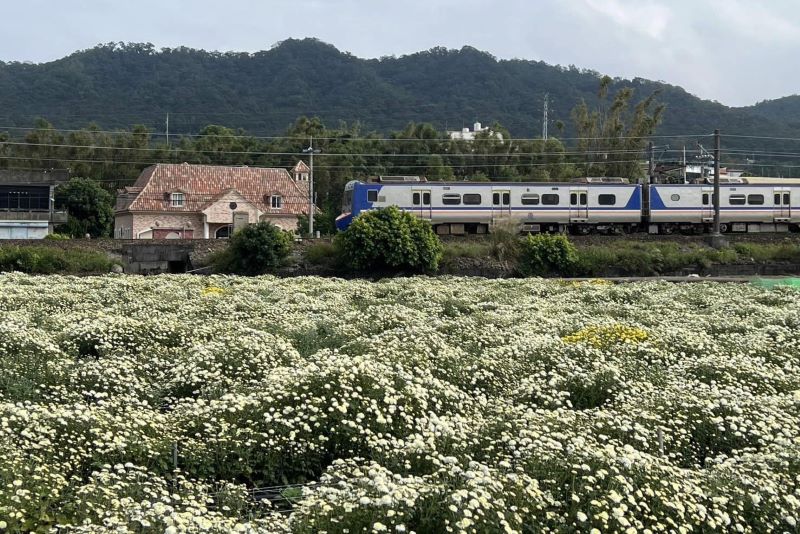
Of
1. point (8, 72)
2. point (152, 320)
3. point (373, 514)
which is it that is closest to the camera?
point (373, 514)

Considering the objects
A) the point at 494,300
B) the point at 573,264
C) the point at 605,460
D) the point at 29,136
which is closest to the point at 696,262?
the point at 573,264

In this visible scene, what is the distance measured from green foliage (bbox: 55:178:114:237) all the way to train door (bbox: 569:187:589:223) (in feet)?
150

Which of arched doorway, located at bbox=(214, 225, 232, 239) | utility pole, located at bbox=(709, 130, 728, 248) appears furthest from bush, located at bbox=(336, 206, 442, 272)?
arched doorway, located at bbox=(214, 225, 232, 239)

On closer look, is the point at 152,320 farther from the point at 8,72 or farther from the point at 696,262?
the point at 8,72

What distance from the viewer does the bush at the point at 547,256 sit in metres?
39.9

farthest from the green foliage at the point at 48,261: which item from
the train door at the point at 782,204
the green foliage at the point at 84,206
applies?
the train door at the point at 782,204

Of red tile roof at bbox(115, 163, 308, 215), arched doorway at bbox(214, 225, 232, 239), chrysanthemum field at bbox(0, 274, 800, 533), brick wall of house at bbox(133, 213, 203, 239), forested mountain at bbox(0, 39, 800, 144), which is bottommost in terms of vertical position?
chrysanthemum field at bbox(0, 274, 800, 533)

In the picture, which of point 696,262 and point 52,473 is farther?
point 696,262

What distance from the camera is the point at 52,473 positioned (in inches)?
253

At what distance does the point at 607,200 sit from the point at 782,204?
11712 mm

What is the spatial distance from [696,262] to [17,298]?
34795mm

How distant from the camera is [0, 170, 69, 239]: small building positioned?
58.7 m

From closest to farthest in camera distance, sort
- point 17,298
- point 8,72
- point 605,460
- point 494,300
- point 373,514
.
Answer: point 373,514
point 605,460
point 17,298
point 494,300
point 8,72

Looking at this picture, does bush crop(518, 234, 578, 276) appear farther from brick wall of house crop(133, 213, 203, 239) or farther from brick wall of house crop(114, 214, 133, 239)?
brick wall of house crop(114, 214, 133, 239)
